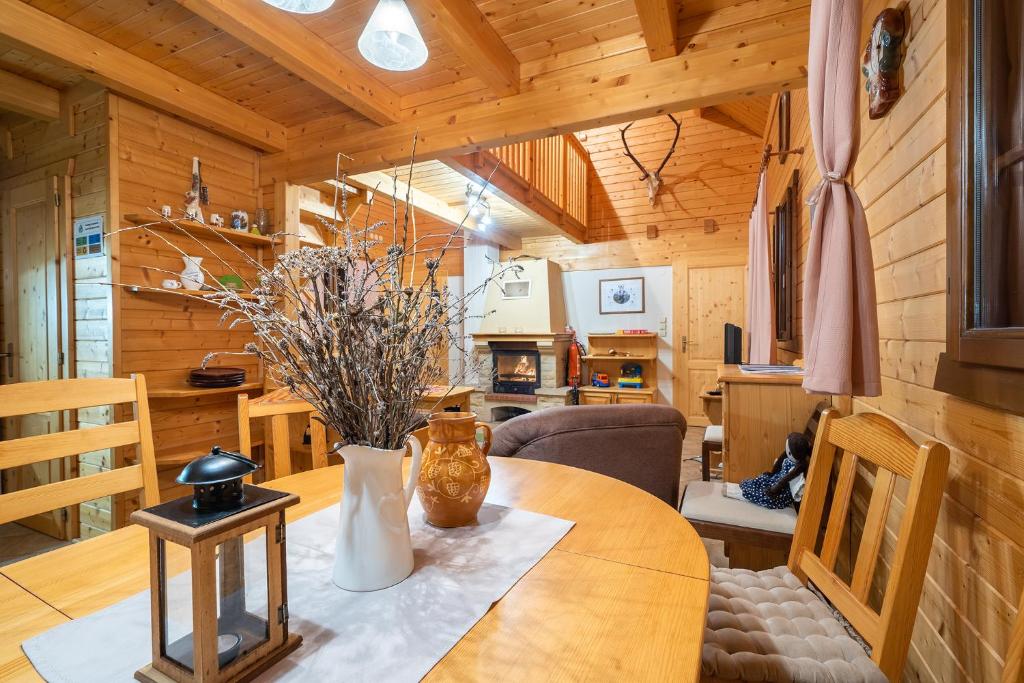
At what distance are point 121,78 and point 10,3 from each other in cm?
45

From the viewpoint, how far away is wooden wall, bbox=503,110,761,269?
5.78 metres

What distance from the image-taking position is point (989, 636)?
92cm

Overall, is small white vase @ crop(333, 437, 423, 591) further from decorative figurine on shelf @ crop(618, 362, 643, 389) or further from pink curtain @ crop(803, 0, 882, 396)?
decorative figurine on shelf @ crop(618, 362, 643, 389)

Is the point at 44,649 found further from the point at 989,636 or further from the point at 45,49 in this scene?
the point at 45,49

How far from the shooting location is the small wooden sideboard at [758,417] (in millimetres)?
2309

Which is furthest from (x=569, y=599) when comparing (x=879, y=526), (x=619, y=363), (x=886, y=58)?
(x=619, y=363)

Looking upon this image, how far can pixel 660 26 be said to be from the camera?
220 centimetres

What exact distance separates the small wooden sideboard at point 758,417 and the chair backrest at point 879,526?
1110 millimetres

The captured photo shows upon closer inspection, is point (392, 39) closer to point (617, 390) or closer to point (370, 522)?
point (370, 522)

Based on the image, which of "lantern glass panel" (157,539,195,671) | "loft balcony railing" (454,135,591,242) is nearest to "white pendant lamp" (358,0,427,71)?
"loft balcony railing" (454,135,591,242)

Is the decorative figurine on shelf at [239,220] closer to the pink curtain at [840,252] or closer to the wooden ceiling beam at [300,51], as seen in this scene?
the wooden ceiling beam at [300,51]

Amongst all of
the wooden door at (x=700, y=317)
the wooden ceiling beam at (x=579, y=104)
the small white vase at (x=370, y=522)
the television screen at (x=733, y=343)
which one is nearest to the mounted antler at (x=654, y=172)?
the wooden door at (x=700, y=317)

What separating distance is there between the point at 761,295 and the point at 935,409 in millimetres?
2247

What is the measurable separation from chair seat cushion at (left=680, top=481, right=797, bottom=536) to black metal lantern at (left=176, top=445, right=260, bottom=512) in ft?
5.46
